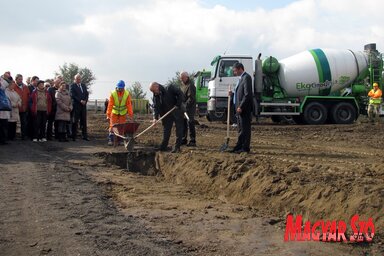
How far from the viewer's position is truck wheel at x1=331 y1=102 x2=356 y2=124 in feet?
69.8

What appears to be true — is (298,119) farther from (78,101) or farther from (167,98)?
(167,98)

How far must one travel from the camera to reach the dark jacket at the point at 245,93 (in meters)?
9.44

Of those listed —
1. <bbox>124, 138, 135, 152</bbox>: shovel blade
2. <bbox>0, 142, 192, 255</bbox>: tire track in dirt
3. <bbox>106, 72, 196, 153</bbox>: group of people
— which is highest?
<bbox>106, 72, 196, 153</bbox>: group of people

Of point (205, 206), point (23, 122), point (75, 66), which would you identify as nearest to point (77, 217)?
point (205, 206)

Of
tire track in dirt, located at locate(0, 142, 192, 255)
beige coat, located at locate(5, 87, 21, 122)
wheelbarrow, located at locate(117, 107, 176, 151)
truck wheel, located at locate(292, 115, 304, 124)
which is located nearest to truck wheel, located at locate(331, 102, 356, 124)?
truck wheel, located at locate(292, 115, 304, 124)

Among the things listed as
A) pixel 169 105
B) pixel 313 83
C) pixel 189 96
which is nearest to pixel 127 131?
pixel 169 105

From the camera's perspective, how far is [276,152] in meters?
10.5

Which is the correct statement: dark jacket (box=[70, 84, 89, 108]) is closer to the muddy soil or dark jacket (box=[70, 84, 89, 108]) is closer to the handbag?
the handbag

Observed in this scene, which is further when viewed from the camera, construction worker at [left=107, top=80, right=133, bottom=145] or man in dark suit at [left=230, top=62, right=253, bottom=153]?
construction worker at [left=107, top=80, right=133, bottom=145]

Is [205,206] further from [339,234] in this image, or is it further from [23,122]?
[23,122]

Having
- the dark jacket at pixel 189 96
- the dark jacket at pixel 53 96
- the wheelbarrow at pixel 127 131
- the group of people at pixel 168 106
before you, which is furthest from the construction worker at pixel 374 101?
the dark jacket at pixel 53 96

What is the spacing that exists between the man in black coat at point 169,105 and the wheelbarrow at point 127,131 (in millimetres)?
603

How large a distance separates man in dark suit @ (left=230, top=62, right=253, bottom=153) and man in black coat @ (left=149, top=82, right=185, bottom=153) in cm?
128

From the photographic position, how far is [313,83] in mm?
20938
